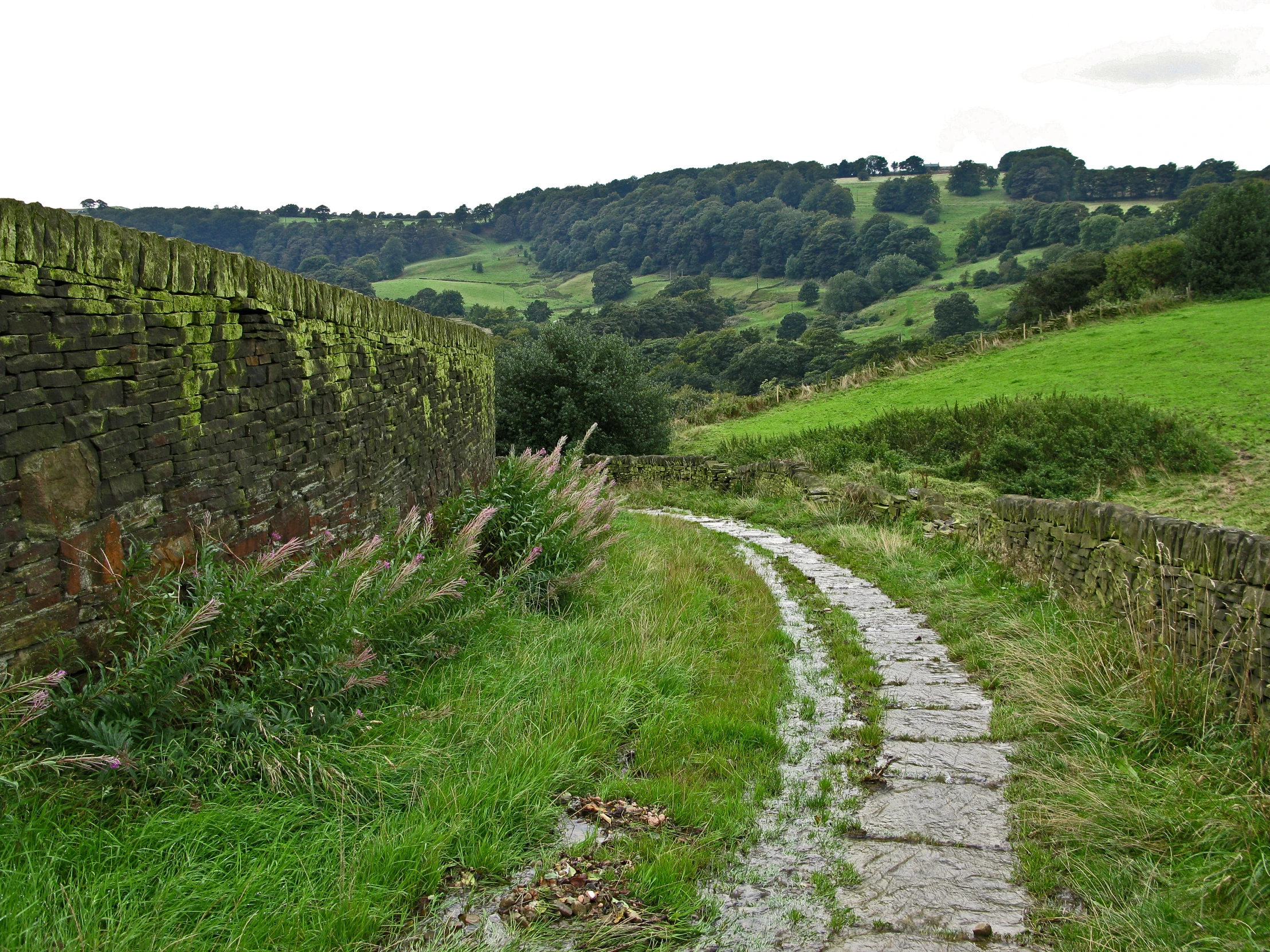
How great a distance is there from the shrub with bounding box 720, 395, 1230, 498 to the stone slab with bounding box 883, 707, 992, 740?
14.7m

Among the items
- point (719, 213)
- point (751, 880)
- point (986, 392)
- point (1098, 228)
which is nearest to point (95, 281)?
point (751, 880)

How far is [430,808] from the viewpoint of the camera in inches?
142

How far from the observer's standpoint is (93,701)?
312 cm

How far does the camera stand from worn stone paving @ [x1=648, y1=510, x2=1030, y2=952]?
10.2ft

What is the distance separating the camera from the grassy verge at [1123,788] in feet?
9.82

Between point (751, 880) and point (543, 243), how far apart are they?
410 ft

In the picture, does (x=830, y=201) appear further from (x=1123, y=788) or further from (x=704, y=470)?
(x=1123, y=788)

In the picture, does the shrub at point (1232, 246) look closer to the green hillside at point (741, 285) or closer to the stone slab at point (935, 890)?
the green hillside at point (741, 285)

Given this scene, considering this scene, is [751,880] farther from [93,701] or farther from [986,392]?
[986,392]

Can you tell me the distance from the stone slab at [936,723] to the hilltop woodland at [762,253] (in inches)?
783

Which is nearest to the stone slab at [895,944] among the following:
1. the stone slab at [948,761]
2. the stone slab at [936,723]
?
the stone slab at [948,761]

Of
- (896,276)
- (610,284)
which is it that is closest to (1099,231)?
(896,276)

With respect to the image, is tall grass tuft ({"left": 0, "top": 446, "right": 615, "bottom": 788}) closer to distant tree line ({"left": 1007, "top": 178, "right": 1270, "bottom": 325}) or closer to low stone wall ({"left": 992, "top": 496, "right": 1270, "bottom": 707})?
low stone wall ({"left": 992, "top": 496, "right": 1270, "bottom": 707})

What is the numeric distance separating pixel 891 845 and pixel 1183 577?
2831 millimetres
